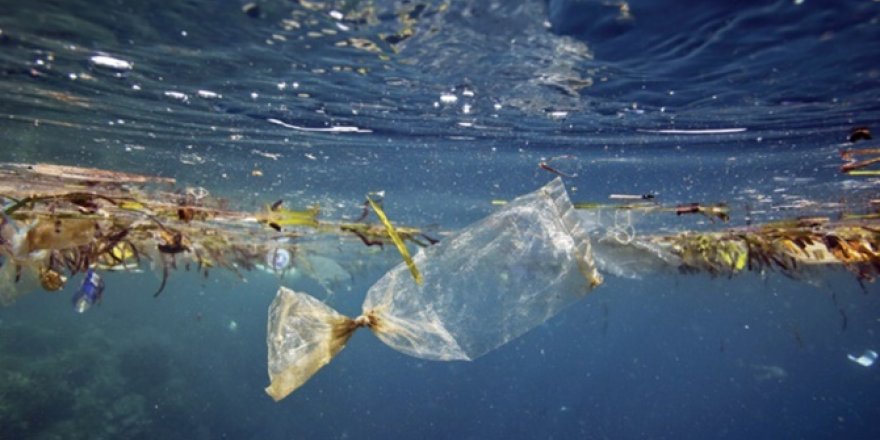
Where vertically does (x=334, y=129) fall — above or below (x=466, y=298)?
above

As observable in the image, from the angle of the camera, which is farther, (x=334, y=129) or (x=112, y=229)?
(x=334, y=129)

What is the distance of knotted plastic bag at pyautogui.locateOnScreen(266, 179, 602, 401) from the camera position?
12.4 feet

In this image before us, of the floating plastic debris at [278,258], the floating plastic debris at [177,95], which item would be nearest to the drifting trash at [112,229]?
the floating plastic debris at [278,258]

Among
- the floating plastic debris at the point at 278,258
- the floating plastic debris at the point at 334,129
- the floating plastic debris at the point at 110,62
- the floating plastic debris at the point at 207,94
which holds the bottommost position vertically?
the floating plastic debris at the point at 278,258

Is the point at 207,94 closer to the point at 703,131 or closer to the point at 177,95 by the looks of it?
the point at 177,95

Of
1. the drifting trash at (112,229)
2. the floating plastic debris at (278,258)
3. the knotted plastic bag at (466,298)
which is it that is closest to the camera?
the knotted plastic bag at (466,298)

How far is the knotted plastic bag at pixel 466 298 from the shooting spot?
12.4 feet

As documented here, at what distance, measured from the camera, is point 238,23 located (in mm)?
6219

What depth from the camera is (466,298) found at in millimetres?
3787

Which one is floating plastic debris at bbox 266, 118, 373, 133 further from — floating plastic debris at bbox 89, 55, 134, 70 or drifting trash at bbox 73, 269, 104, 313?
drifting trash at bbox 73, 269, 104, 313

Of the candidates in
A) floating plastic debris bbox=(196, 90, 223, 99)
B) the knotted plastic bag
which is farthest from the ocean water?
the knotted plastic bag

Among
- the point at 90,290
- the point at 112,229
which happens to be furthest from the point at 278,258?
the point at 112,229

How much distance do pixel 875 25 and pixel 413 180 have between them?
11.2 m

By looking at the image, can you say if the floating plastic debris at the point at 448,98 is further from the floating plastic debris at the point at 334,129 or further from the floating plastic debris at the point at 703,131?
the floating plastic debris at the point at 703,131
